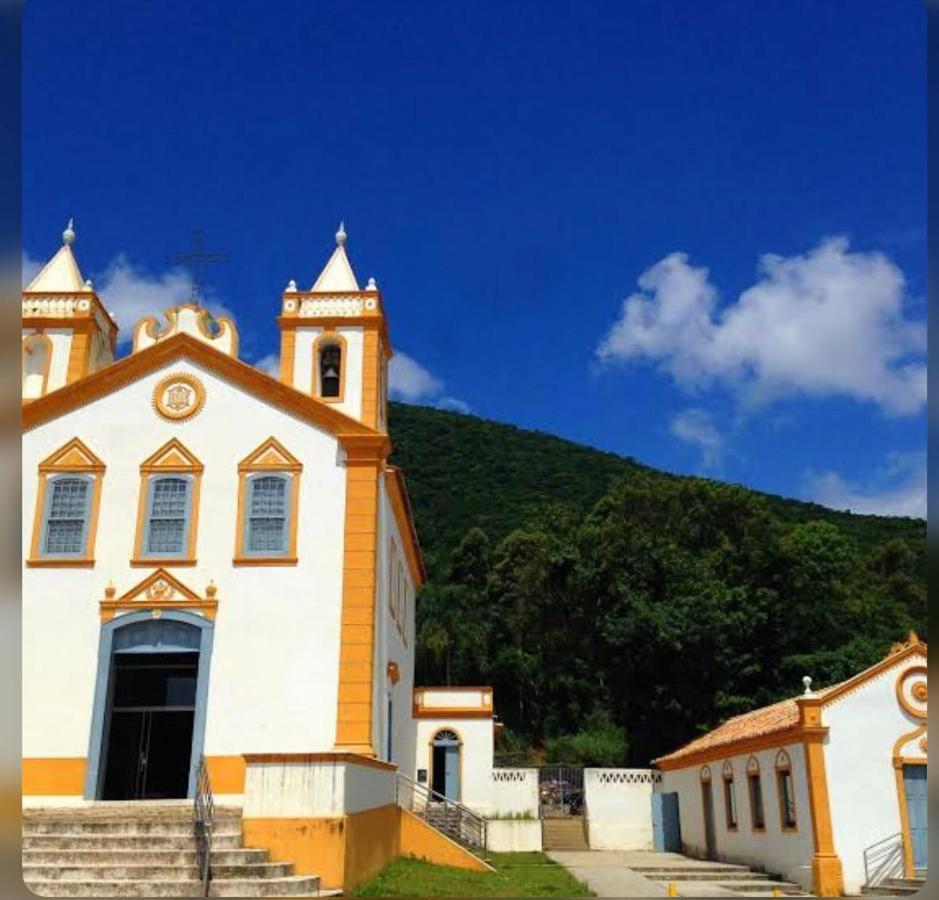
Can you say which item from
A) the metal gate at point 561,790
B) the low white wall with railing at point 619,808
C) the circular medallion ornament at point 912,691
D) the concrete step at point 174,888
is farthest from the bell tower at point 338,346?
the metal gate at point 561,790

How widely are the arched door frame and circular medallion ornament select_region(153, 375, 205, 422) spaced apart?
338 cm

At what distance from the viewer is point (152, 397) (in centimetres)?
1664

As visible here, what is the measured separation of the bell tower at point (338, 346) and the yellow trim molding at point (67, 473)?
3.64m

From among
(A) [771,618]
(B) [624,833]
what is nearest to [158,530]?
(B) [624,833]

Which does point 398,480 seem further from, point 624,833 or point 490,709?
point 624,833

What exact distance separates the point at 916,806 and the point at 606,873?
5.71m

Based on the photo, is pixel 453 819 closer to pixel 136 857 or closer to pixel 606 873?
pixel 606 873

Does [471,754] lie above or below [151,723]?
below

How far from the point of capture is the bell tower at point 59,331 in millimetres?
17953

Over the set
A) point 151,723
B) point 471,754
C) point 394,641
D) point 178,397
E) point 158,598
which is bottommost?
point 471,754

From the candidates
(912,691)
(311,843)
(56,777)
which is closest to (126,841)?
(311,843)

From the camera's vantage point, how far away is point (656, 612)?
31703mm

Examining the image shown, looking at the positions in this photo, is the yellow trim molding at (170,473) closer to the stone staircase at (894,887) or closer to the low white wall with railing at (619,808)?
the stone staircase at (894,887)

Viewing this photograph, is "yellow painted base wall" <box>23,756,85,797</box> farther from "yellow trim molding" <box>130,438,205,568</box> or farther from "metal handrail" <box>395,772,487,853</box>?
"metal handrail" <box>395,772,487,853</box>
